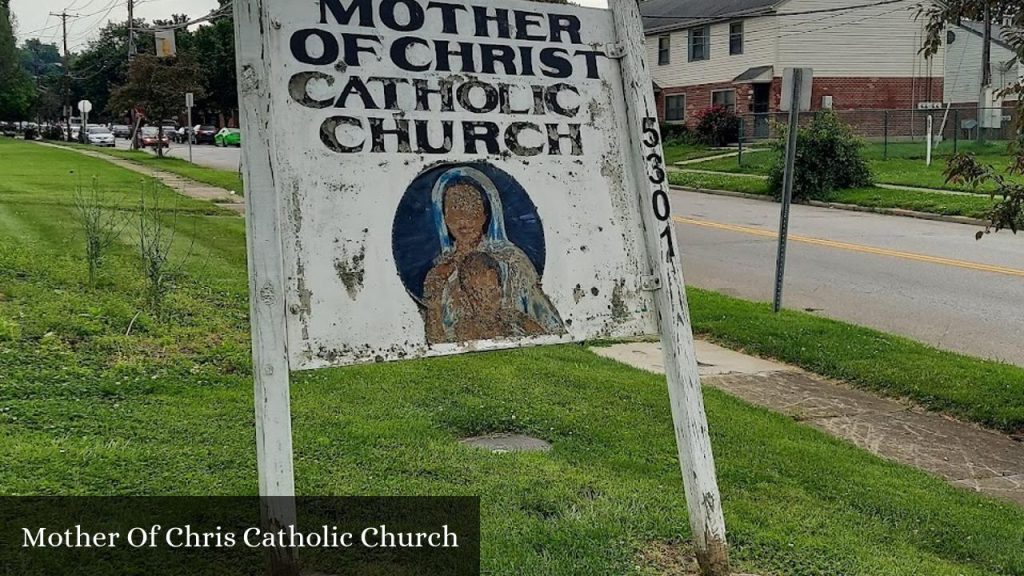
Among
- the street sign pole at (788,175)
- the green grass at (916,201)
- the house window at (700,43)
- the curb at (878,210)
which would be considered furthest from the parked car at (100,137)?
the street sign pole at (788,175)

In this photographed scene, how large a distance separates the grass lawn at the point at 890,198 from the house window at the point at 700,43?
15.2 metres

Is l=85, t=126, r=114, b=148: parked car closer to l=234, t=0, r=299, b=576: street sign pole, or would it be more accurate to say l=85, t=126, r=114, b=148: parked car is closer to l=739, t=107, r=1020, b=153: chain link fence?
l=739, t=107, r=1020, b=153: chain link fence

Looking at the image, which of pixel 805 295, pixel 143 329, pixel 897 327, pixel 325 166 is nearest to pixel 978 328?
pixel 897 327

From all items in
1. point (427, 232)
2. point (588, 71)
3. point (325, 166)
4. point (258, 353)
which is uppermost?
point (588, 71)

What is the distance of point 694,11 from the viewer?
144 feet

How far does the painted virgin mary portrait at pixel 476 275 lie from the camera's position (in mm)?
3424

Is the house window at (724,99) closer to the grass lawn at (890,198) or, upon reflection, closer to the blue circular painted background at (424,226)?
the grass lawn at (890,198)

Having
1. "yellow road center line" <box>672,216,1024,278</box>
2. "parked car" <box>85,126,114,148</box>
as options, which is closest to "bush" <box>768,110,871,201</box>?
"yellow road center line" <box>672,216,1024,278</box>

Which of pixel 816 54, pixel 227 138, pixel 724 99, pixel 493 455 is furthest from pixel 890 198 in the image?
pixel 227 138

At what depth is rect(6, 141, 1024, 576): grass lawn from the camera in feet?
13.5

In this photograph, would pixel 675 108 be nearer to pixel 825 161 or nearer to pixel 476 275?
pixel 825 161

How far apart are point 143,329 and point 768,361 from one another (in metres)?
4.72

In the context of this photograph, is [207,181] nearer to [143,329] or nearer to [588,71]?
[143,329]

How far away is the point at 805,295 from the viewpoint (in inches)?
462
